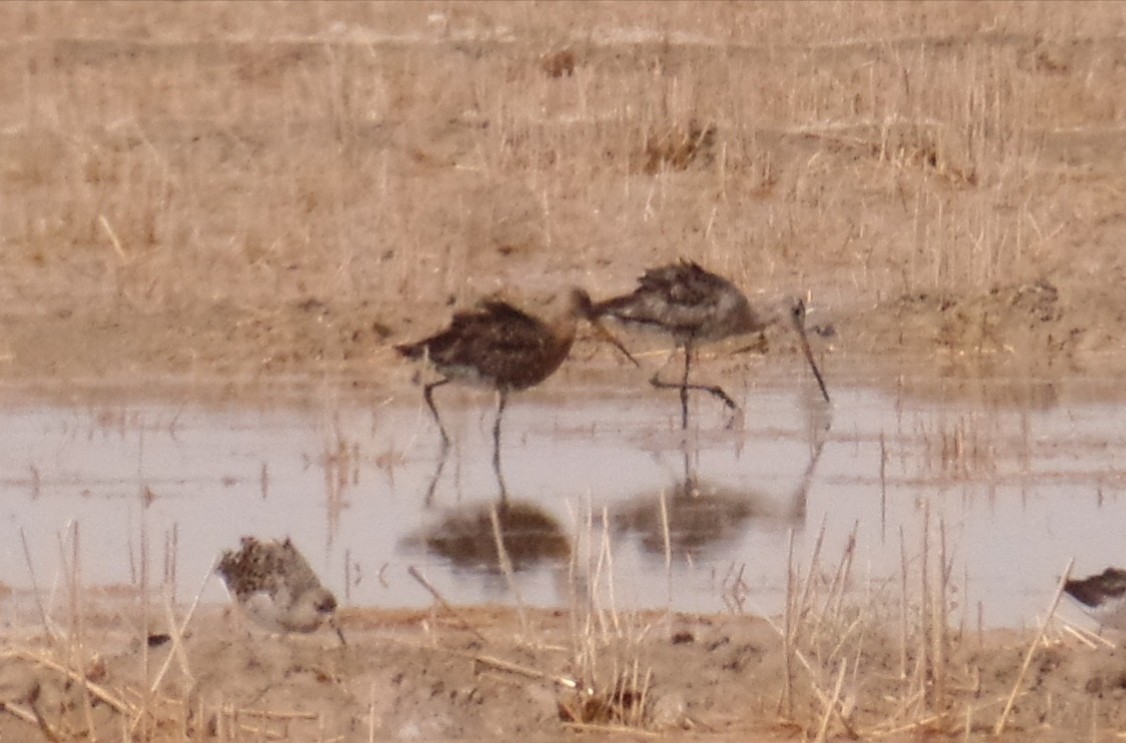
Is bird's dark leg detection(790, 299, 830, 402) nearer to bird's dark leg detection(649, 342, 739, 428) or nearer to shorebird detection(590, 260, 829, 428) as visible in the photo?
shorebird detection(590, 260, 829, 428)

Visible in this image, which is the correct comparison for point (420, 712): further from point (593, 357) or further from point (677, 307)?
point (593, 357)

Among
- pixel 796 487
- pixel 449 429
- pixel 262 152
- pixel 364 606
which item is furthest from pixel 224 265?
pixel 364 606

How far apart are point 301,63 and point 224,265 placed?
5982 mm

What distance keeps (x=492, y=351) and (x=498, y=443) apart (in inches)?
22.5

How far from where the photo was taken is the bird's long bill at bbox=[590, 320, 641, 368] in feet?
41.6

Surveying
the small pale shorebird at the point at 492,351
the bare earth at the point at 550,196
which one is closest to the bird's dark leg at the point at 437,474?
the small pale shorebird at the point at 492,351

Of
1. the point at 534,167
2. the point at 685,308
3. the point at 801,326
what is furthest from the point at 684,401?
the point at 534,167

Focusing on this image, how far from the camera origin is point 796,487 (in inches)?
390

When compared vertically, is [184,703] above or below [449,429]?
above

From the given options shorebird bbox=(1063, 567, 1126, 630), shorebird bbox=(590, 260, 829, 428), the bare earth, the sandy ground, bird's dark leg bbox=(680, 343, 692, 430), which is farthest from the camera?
the bare earth

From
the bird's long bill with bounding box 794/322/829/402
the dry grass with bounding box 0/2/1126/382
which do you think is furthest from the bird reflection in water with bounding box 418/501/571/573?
the dry grass with bounding box 0/2/1126/382

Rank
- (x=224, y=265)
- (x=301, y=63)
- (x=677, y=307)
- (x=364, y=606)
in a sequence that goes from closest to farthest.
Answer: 1. (x=364, y=606)
2. (x=677, y=307)
3. (x=224, y=265)
4. (x=301, y=63)

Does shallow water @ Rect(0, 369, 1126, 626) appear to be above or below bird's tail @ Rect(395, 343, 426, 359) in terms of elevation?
below

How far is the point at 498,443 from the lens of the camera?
35.8ft
